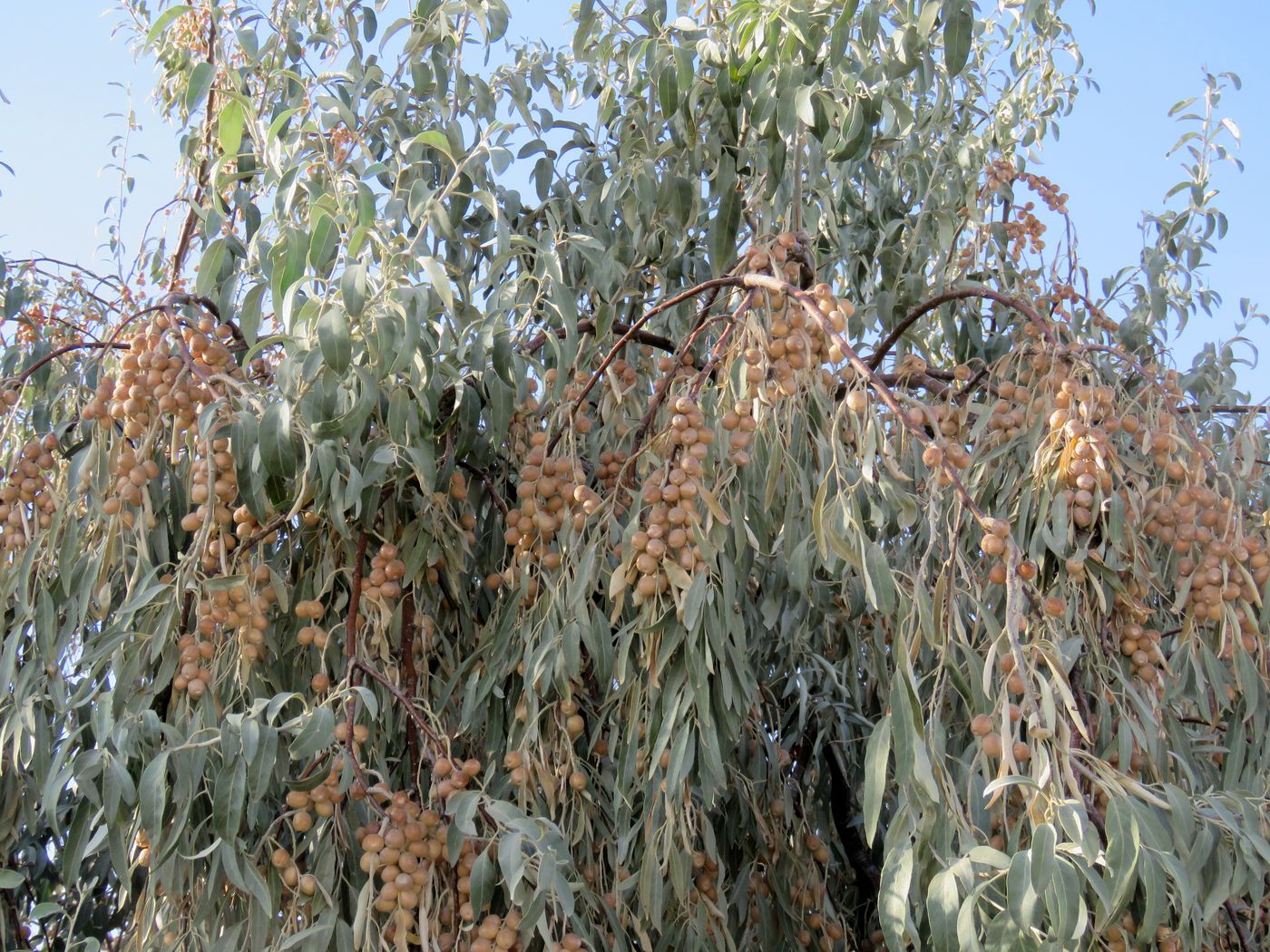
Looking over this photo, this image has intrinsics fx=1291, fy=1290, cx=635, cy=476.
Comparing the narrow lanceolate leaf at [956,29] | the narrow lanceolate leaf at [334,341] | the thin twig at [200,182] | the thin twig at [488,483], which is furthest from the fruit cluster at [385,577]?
the narrow lanceolate leaf at [956,29]

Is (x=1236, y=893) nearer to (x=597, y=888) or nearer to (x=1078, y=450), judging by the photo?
(x=1078, y=450)

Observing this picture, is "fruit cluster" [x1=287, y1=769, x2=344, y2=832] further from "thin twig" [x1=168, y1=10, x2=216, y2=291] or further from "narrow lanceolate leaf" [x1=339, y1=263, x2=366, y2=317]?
"thin twig" [x1=168, y1=10, x2=216, y2=291]

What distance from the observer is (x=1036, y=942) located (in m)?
1.22

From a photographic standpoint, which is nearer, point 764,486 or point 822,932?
point 764,486

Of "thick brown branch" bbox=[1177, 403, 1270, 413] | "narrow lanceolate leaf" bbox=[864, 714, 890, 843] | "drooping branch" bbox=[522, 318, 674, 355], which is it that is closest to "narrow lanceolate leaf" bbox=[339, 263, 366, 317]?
"drooping branch" bbox=[522, 318, 674, 355]

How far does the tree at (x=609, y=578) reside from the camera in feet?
4.93

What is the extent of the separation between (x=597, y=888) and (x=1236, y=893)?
0.82m

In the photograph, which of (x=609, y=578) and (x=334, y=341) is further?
(x=609, y=578)

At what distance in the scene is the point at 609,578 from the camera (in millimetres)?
1825

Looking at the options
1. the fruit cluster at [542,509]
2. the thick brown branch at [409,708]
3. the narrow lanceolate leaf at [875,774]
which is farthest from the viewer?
the fruit cluster at [542,509]

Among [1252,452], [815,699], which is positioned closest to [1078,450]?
[1252,452]

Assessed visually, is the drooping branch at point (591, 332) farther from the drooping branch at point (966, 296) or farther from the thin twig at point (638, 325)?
the drooping branch at point (966, 296)

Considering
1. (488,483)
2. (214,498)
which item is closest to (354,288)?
(214,498)

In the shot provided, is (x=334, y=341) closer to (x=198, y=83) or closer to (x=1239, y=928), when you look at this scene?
(x=198, y=83)
